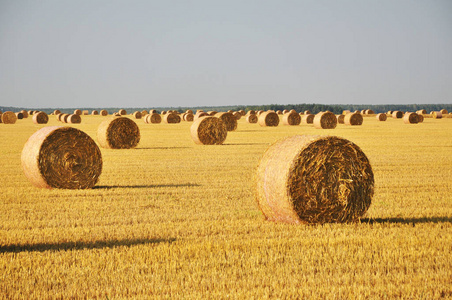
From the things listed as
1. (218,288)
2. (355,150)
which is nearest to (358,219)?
(355,150)

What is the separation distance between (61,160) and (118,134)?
484 inches

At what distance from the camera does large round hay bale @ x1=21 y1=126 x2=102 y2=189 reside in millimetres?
14859

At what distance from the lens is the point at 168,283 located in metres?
7.09

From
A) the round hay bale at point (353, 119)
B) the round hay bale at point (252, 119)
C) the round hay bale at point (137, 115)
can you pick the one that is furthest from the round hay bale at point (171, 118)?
the round hay bale at point (137, 115)

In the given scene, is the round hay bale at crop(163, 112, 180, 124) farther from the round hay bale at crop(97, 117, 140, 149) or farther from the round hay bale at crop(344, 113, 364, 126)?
the round hay bale at crop(97, 117, 140, 149)

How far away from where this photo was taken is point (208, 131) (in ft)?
98.1

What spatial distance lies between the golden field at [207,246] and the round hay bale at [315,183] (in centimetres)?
32

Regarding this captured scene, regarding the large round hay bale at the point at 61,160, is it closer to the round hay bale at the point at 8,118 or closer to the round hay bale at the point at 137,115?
the round hay bale at the point at 8,118

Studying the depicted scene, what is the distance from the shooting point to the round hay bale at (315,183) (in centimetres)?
1018

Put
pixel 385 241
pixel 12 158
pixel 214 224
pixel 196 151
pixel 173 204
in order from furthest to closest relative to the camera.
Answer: pixel 196 151
pixel 12 158
pixel 173 204
pixel 214 224
pixel 385 241

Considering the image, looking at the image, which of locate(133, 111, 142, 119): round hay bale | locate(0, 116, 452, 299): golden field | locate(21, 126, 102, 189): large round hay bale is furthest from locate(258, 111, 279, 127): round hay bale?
locate(21, 126, 102, 189): large round hay bale

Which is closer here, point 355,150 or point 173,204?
point 355,150

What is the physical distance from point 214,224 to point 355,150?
288cm

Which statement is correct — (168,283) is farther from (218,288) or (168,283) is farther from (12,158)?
(12,158)
